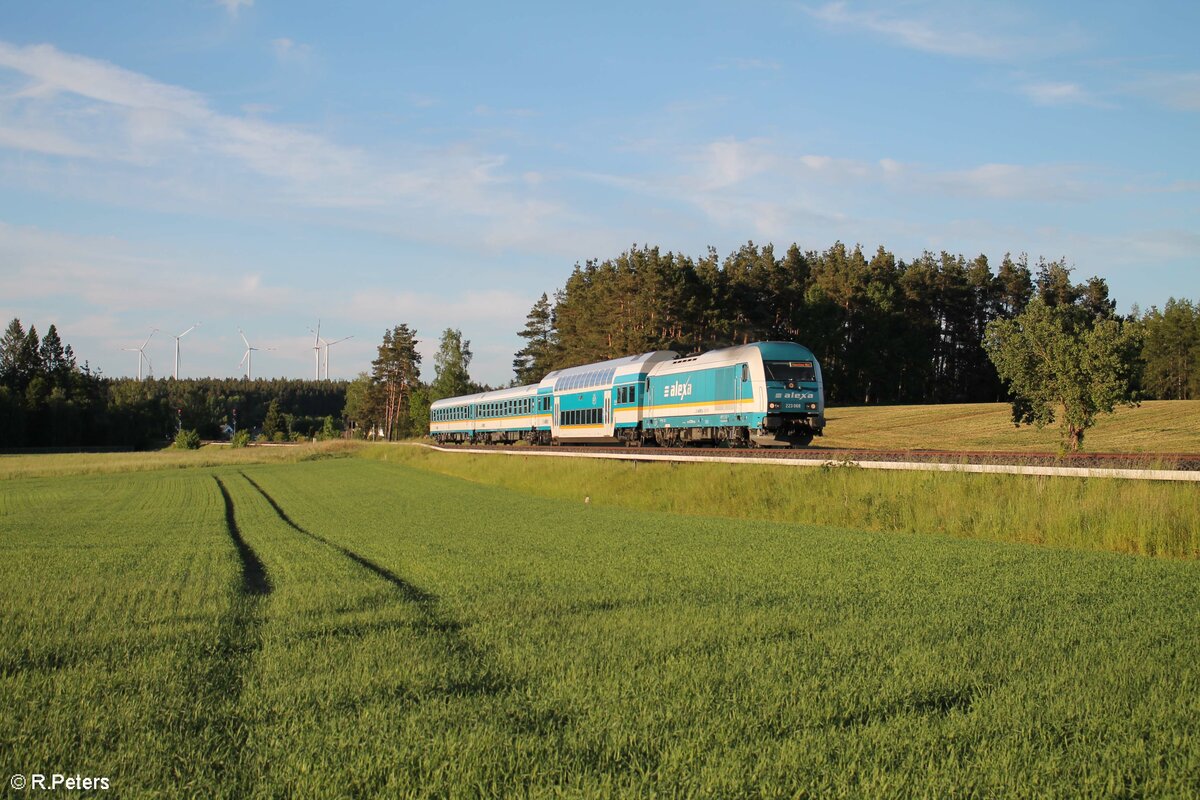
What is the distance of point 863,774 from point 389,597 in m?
7.04

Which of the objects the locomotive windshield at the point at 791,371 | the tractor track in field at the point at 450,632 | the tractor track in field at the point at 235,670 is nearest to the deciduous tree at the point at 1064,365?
the locomotive windshield at the point at 791,371

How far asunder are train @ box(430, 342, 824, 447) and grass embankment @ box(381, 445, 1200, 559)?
4.81 meters

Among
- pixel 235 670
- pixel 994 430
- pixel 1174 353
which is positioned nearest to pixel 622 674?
pixel 235 670

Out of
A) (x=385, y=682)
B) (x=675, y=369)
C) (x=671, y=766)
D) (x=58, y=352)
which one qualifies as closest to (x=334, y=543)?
(x=385, y=682)

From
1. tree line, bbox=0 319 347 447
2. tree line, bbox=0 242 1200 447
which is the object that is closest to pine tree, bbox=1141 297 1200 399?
tree line, bbox=0 242 1200 447

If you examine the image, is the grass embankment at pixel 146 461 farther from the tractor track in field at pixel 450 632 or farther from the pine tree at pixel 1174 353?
the pine tree at pixel 1174 353

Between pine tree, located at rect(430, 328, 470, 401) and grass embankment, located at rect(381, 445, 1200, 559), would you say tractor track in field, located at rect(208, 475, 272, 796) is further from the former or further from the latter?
pine tree, located at rect(430, 328, 470, 401)

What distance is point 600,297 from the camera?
268 ft

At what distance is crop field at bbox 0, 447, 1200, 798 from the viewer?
4.96 m

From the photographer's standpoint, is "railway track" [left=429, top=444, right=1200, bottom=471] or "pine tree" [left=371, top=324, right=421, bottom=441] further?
"pine tree" [left=371, top=324, right=421, bottom=441]

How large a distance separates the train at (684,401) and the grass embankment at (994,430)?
32.1 ft

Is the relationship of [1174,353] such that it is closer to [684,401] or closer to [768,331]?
[768,331]

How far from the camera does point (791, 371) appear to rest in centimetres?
2967

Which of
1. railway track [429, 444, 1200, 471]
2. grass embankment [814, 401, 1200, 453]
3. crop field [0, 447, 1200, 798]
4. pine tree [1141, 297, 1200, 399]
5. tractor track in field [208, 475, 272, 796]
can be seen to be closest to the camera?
crop field [0, 447, 1200, 798]
